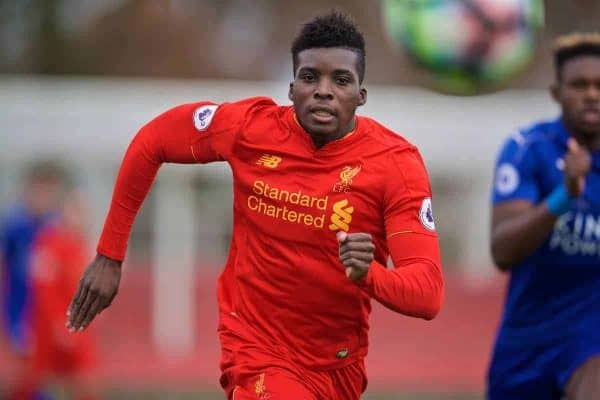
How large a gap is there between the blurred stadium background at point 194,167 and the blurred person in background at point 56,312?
5.68 ft

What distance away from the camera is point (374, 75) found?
27547 millimetres

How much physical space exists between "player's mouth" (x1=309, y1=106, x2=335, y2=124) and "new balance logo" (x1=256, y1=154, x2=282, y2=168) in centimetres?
27

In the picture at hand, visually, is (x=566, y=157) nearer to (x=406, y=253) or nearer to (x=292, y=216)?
(x=406, y=253)

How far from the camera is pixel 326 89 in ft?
18.7

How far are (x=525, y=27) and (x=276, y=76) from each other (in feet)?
61.2

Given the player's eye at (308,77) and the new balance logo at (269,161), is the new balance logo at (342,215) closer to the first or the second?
the new balance logo at (269,161)

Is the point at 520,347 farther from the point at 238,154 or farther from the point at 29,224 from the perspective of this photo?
the point at 29,224

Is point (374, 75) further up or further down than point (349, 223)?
further down

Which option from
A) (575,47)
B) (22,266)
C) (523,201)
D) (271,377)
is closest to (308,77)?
(271,377)

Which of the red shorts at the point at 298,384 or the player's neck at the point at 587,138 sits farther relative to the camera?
the player's neck at the point at 587,138

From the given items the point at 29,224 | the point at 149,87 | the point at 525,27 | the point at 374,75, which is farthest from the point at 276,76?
the point at 525,27

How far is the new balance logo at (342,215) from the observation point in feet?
18.9

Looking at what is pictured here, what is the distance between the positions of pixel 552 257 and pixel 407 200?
4.98 feet

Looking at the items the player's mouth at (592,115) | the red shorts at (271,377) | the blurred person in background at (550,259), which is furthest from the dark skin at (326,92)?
the player's mouth at (592,115)
